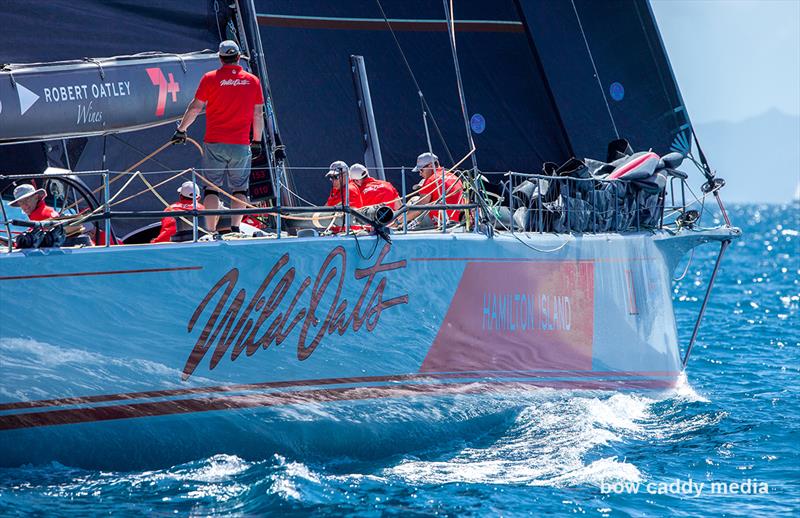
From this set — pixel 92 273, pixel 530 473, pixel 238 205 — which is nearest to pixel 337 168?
pixel 238 205

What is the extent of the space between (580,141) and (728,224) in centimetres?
158

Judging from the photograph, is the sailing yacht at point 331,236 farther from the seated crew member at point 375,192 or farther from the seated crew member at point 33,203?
the seated crew member at point 375,192

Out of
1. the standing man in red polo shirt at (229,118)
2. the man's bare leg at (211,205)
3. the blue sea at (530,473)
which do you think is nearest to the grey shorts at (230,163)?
the standing man in red polo shirt at (229,118)

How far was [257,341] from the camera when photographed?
22.0 ft

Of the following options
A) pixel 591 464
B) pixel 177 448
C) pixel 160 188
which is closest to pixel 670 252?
pixel 591 464

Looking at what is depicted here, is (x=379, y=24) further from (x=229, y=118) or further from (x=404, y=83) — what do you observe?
(x=229, y=118)

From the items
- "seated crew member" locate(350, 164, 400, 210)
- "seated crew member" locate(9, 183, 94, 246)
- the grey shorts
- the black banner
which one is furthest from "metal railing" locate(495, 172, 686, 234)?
"seated crew member" locate(9, 183, 94, 246)

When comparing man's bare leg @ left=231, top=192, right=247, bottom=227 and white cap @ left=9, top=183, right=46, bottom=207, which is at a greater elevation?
white cap @ left=9, top=183, right=46, bottom=207

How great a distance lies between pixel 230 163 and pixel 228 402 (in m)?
1.76

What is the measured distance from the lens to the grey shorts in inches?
298

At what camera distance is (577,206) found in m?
8.68

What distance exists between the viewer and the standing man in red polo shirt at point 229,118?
24.6 ft

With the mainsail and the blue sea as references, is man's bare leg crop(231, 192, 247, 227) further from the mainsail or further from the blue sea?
the mainsail

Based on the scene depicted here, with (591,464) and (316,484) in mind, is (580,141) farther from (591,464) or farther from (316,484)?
(316,484)
